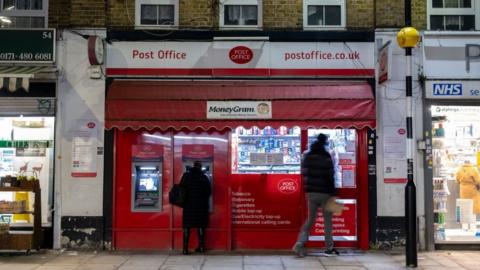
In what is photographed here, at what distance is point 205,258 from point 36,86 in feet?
14.3

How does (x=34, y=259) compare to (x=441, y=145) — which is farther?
(x=441, y=145)

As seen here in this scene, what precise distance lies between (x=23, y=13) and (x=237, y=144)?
468 cm

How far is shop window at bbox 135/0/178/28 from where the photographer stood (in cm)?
1059

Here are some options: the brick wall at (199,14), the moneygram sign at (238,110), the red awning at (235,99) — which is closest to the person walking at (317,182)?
the red awning at (235,99)

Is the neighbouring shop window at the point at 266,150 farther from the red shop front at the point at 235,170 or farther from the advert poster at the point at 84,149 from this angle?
the advert poster at the point at 84,149

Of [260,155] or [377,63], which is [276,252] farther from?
[377,63]

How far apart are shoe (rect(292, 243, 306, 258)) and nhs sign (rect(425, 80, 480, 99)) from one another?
140 inches

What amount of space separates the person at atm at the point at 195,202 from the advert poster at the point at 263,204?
648 millimetres

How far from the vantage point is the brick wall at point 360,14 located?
10.5 metres

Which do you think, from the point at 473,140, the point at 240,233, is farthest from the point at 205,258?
the point at 473,140

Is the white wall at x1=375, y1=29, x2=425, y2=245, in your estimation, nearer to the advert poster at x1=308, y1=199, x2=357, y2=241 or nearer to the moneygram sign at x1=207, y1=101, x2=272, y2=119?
the advert poster at x1=308, y1=199, x2=357, y2=241

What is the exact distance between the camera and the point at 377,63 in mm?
10328

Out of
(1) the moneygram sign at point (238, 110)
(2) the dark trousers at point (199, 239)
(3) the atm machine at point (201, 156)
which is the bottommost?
(2) the dark trousers at point (199, 239)

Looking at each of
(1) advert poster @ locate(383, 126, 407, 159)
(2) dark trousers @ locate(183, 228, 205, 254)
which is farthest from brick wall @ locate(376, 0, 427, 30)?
(2) dark trousers @ locate(183, 228, 205, 254)
